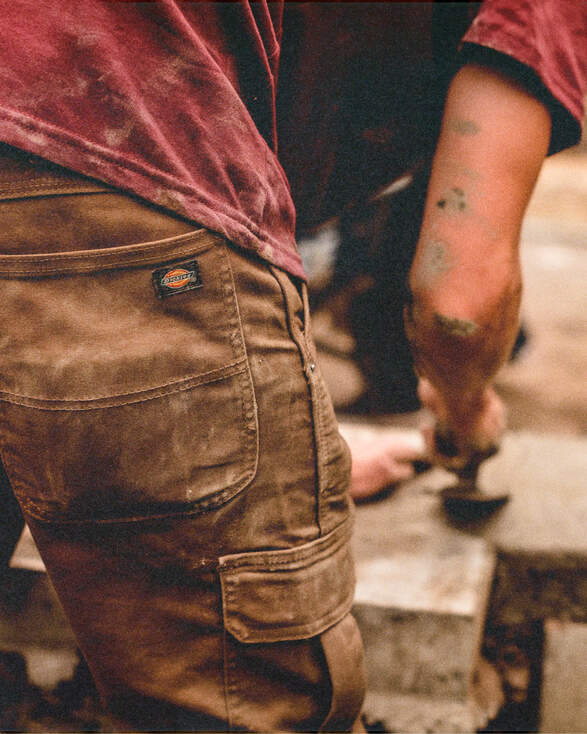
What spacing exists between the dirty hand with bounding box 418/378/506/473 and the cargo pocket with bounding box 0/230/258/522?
693mm

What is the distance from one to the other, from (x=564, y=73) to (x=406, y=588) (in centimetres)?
103

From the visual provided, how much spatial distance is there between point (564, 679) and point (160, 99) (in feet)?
4.77

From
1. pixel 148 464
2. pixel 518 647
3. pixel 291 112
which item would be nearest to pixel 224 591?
pixel 148 464

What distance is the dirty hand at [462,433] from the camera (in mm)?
1520

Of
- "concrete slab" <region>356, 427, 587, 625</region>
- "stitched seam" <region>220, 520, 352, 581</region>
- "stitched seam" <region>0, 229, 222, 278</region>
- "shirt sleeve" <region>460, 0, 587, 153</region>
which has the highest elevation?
"shirt sleeve" <region>460, 0, 587, 153</region>

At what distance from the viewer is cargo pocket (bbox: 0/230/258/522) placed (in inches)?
33.3

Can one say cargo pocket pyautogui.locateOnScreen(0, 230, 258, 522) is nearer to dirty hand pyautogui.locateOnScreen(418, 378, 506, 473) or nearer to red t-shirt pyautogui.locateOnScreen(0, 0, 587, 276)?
red t-shirt pyautogui.locateOnScreen(0, 0, 587, 276)

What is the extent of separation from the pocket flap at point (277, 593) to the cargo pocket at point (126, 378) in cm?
12

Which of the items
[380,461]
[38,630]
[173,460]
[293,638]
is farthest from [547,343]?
[173,460]

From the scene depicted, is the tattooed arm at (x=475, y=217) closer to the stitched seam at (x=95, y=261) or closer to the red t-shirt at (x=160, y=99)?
the red t-shirt at (x=160, y=99)

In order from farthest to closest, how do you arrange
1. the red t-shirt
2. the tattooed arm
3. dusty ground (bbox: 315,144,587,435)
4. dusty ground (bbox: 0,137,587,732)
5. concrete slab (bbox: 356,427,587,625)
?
dusty ground (bbox: 315,144,587,435)
concrete slab (bbox: 356,427,587,625)
dusty ground (bbox: 0,137,587,732)
the tattooed arm
the red t-shirt

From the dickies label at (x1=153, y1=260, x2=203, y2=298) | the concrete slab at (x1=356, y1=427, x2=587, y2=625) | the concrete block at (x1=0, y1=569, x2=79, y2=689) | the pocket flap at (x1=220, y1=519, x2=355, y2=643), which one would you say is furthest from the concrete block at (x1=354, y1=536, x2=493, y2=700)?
the dickies label at (x1=153, y1=260, x2=203, y2=298)

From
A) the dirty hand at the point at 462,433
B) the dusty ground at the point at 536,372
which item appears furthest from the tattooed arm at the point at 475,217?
the dusty ground at the point at 536,372

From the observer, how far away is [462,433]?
5.07 feet
